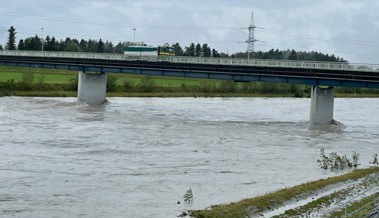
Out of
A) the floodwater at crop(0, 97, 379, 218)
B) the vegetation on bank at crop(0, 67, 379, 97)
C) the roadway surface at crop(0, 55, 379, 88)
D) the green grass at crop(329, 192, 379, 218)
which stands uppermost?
the roadway surface at crop(0, 55, 379, 88)

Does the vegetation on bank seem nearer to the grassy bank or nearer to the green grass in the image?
the grassy bank

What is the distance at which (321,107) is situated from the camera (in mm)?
72875

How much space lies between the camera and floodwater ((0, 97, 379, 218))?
27078 millimetres

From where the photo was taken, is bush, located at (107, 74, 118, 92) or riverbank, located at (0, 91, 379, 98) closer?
riverbank, located at (0, 91, 379, 98)

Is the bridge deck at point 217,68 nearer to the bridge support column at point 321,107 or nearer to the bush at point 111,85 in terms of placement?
the bridge support column at point 321,107

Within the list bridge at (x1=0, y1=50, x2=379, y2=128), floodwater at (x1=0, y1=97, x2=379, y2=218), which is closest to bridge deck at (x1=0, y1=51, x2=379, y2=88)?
bridge at (x1=0, y1=50, x2=379, y2=128)

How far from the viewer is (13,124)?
6122 centimetres

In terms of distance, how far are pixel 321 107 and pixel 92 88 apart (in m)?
41.8

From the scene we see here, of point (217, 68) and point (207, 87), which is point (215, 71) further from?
point (207, 87)

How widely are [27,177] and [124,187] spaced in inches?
234

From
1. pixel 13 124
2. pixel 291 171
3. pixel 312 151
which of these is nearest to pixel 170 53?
pixel 13 124

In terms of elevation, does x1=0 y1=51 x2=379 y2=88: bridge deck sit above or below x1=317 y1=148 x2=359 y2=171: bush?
above

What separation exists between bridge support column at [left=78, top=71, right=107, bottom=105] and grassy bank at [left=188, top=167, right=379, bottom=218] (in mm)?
68206

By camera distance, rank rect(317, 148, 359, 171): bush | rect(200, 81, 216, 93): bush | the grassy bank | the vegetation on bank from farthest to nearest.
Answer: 1. rect(200, 81, 216, 93): bush
2. the vegetation on bank
3. rect(317, 148, 359, 171): bush
4. the grassy bank
